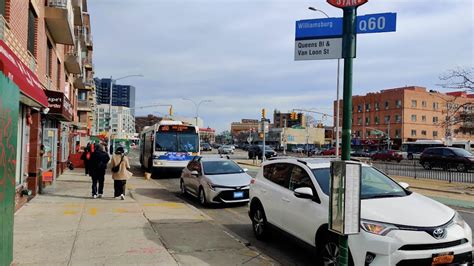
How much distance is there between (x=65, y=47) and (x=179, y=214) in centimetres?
1913

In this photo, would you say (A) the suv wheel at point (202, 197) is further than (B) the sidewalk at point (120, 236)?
Yes

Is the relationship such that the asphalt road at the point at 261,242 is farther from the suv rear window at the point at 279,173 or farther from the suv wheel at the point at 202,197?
the suv rear window at the point at 279,173

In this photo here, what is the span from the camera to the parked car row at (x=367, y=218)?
5043 mm

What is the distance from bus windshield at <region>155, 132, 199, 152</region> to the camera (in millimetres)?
21516

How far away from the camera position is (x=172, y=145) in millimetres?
21656

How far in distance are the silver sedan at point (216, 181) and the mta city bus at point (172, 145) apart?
5998 millimetres

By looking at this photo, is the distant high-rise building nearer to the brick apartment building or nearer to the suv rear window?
the brick apartment building

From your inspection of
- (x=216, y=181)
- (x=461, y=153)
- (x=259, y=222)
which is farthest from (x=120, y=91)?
(x=259, y=222)

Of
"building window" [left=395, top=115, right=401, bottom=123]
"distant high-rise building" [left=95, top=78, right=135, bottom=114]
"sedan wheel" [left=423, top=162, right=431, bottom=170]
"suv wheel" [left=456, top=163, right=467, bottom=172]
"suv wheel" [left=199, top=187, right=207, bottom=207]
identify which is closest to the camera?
"suv wheel" [left=199, top=187, right=207, bottom=207]

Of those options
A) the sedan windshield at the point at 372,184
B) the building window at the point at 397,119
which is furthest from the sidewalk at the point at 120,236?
the building window at the point at 397,119

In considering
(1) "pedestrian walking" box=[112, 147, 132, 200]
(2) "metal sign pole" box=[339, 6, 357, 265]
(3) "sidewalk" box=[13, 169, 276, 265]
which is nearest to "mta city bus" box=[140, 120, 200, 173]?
(1) "pedestrian walking" box=[112, 147, 132, 200]

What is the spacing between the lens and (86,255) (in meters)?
6.65

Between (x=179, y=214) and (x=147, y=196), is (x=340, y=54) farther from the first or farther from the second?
(x=147, y=196)

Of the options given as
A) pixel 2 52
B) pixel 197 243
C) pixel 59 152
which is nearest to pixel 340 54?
pixel 197 243
